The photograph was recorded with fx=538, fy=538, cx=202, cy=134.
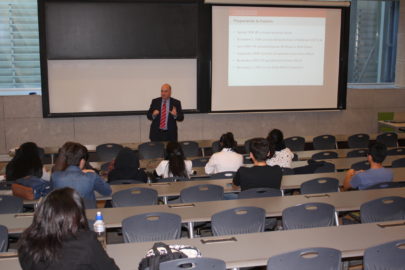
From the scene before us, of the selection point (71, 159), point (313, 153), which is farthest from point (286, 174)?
point (71, 159)

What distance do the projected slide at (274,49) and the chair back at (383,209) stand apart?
6.34 metres

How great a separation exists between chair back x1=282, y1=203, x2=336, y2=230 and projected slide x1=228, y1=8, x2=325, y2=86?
6.41m

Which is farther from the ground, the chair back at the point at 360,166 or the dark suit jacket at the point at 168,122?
the dark suit jacket at the point at 168,122

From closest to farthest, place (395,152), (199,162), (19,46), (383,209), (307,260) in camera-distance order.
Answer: (307,260), (383,209), (199,162), (395,152), (19,46)

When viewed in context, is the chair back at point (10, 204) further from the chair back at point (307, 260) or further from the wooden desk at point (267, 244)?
the chair back at point (307, 260)

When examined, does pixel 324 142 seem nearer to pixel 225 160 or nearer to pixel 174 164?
pixel 225 160

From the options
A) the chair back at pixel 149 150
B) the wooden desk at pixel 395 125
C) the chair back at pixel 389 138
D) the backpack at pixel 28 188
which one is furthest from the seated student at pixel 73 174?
the wooden desk at pixel 395 125

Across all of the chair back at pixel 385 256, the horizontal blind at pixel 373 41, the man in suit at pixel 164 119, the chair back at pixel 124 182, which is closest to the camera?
the chair back at pixel 385 256

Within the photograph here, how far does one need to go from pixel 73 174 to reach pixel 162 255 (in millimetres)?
1864

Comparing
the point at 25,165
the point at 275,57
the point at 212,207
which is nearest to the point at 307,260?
the point at 212,207

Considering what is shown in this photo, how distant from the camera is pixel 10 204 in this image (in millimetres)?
4898

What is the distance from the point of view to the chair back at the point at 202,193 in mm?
5205

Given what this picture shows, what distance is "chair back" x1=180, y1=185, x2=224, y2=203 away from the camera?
5.21 metres

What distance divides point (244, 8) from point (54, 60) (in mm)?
3717
